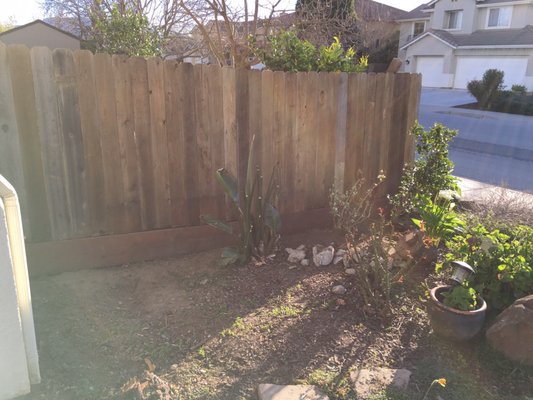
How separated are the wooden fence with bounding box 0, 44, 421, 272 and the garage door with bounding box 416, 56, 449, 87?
3329 cm

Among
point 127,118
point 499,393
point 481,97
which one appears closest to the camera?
point 499,393

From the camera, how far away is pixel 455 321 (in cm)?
301

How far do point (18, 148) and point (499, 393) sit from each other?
3.64 m

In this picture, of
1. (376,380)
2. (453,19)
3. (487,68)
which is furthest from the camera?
(453,19)

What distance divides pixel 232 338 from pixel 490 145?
12200mm

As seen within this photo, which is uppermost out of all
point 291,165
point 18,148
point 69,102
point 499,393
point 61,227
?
point 69,102

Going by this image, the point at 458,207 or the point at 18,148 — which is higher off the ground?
the point at 18,148

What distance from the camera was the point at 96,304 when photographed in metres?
3.45

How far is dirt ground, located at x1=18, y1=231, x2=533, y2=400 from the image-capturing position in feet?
8.93

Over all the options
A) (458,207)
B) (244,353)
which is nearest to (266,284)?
(244,353)

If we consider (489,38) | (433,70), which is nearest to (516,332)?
(489,38)

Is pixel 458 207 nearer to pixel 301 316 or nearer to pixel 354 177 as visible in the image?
pixel 354 177

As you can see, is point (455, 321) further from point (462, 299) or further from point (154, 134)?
point (154, 134)

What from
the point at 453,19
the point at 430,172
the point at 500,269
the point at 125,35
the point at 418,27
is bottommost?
the point at 500,269
